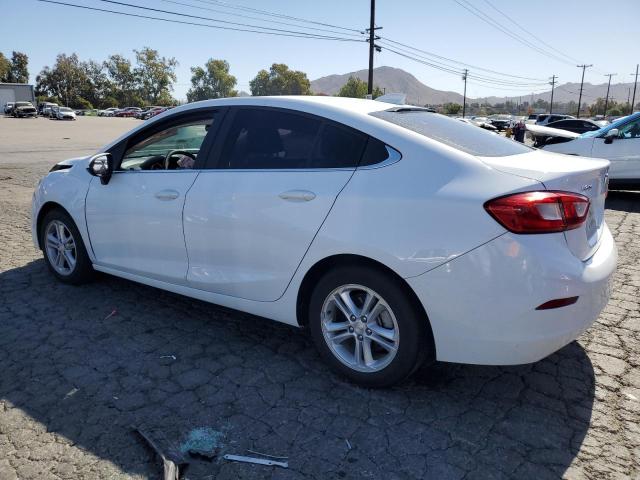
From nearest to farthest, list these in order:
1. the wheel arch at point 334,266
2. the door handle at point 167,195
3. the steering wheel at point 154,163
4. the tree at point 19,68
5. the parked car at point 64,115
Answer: the wheel arch at point 334,266
the door handle at point 167,195
the steering wheel at point 154,163
the parked car at point 64,115
the tree at point 19,68

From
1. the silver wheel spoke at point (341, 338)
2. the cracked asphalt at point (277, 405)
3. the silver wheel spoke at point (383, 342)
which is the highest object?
the silver wheel spoke at point (383, 342)

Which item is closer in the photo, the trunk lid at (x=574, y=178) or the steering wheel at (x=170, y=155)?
the trunk lid at (x=574, y=178)

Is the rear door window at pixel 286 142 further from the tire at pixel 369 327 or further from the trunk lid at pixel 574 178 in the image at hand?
the trunk lid at pixel 574 178

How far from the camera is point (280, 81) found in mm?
167375

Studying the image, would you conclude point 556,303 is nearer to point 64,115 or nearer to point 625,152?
point 625,152

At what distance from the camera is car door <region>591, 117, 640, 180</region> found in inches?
361

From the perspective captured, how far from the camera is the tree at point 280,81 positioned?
16325 centimetres

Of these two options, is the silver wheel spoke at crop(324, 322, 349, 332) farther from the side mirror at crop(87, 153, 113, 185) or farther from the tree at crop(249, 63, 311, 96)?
the tree at crop(249, 63, 311, 96)

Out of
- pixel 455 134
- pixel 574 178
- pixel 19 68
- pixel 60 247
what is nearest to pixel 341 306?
pixel 455 134

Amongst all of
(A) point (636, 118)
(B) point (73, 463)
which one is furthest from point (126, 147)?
(A) point (636, 118)

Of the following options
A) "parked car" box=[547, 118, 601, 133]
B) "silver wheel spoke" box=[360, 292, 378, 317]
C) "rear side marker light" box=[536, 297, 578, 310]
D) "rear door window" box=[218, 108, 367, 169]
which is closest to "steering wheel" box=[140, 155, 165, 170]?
"rear door window" box=[218, 108, 367, 169]

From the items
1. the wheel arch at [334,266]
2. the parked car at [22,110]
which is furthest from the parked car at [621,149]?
the parked car at [22,110]

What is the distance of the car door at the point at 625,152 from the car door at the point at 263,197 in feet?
26.7

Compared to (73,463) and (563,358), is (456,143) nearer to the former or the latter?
(563,358)
